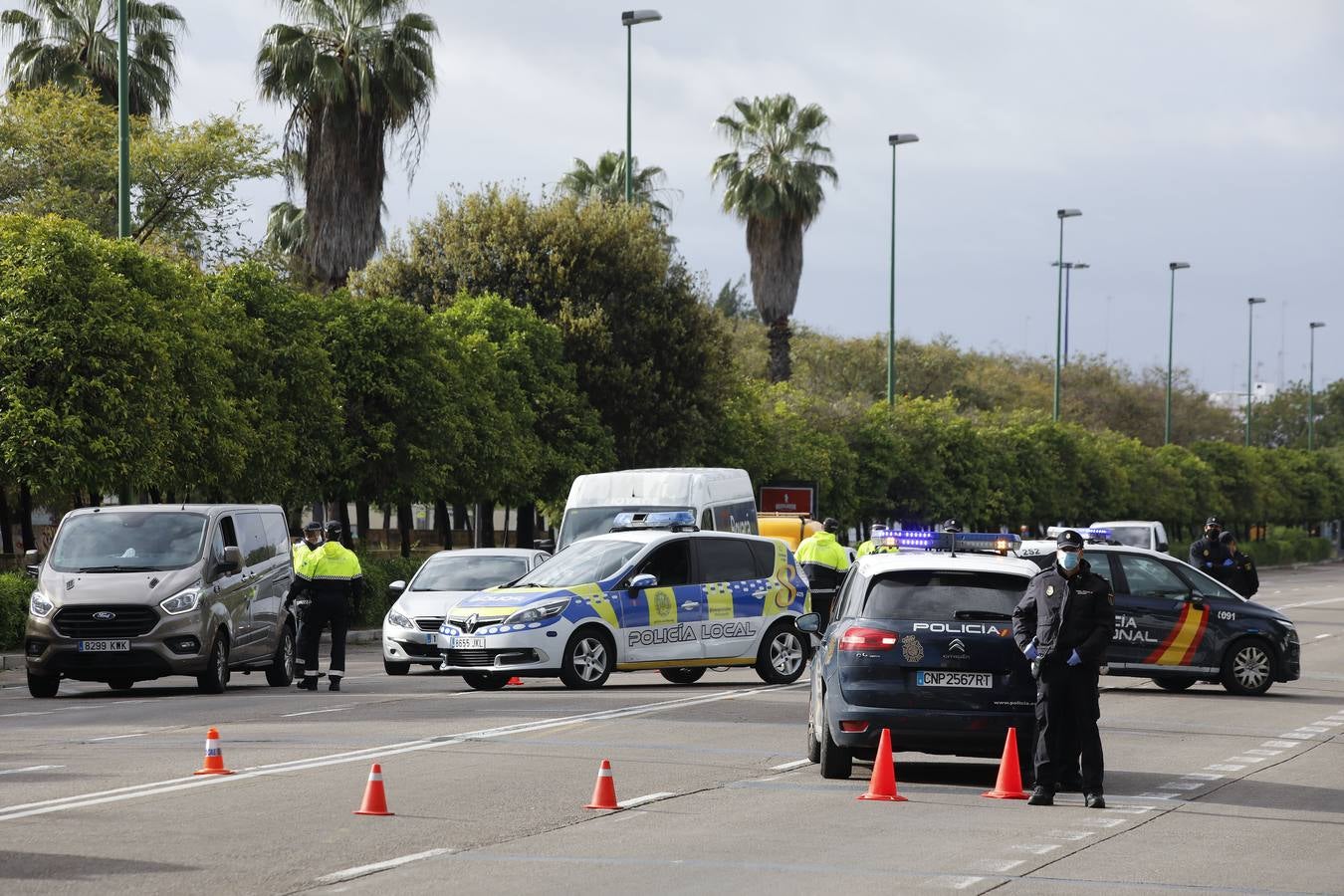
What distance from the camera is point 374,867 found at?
30.0 feet

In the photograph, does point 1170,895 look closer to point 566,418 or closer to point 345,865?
point 345,865

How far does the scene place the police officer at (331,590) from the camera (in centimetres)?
2055

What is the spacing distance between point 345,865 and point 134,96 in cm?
4299

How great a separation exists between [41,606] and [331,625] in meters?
2.95

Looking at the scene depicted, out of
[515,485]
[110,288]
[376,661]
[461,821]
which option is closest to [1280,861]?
[461,821]

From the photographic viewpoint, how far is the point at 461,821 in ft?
35.3

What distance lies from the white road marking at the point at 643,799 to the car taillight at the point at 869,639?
5.23ft

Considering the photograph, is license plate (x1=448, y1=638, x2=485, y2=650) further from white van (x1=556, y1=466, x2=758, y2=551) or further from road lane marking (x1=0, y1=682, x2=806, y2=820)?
white van (x1=556, y1=466, x2=758, y2=551)

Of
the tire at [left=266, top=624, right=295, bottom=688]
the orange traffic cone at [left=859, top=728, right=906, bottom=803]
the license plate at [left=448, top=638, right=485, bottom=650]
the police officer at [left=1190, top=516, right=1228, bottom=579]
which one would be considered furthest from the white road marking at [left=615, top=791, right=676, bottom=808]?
the police officer at [left=1190, top=516, right=1228, bottom=579]

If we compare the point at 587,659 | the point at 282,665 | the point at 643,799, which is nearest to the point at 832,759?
the point at 643,799

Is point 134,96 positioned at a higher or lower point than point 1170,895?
higher

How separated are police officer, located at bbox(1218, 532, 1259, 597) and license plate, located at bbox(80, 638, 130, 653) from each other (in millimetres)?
15361

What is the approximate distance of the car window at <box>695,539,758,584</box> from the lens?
69.3ft

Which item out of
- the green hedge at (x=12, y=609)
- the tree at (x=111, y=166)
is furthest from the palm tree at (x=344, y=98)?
the green hedge at (x=12, y=609)
